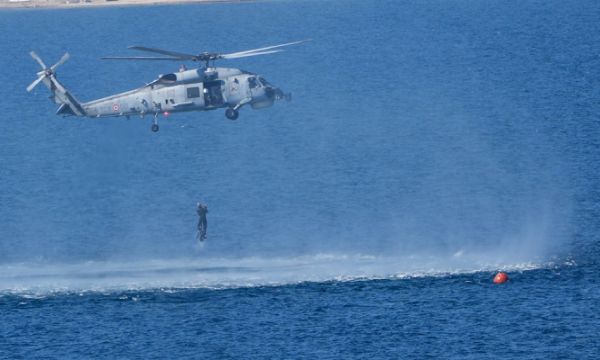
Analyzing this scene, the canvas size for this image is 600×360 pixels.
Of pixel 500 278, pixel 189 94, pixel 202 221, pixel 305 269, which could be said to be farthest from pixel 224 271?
pixel 500 278

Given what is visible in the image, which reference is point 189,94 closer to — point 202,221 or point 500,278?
point 202,221

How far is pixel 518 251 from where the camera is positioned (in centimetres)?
15838

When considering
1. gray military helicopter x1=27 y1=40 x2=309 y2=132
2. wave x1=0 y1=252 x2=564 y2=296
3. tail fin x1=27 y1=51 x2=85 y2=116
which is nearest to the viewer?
tail fin x1=27 y1=51 x2=85 y2=116

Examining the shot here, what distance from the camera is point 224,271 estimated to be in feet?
495

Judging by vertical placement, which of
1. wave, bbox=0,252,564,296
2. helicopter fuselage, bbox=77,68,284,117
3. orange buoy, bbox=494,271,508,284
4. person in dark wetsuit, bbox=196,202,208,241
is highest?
helicopter fuselage, bbox=77,68,284,117

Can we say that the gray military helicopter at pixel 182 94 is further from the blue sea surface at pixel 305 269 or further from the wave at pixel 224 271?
the wave at pixel 224 271

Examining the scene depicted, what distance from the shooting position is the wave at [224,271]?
14575 cm

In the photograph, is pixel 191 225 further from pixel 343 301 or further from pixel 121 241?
pixel 343 301

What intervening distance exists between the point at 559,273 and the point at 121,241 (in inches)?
1899

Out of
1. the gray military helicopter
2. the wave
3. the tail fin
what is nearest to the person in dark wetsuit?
the wave

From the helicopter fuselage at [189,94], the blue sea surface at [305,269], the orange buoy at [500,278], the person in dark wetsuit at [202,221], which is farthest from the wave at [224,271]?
the helicopter fuselage at [189,94]

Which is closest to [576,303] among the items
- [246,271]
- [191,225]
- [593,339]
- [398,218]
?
[593,339]

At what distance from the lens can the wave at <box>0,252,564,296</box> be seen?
478ft

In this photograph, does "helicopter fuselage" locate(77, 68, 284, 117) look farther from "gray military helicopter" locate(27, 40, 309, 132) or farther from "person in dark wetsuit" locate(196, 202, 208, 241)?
"person in dark wetsuit" locate(196, 202, 208, 241)
